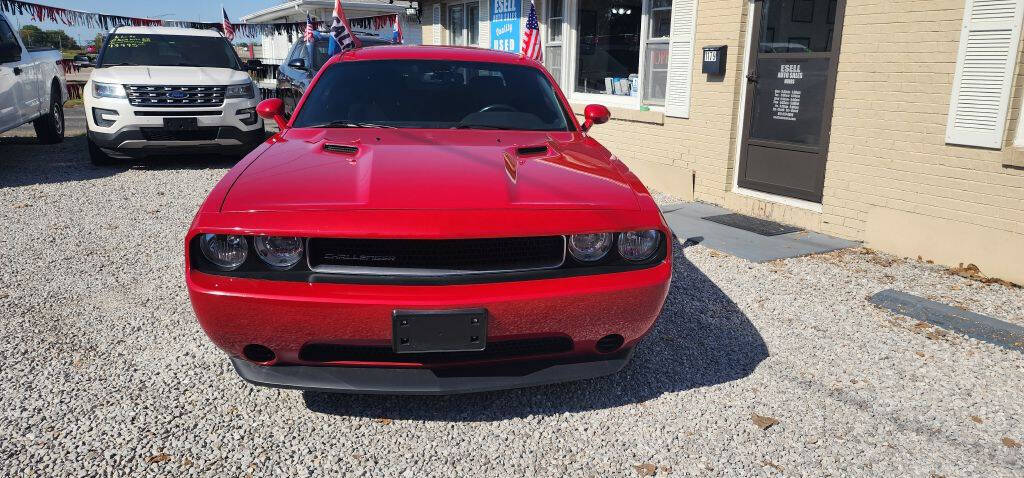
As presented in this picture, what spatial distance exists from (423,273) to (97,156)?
832 cm

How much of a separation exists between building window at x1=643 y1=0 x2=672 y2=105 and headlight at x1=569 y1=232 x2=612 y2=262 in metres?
5.66

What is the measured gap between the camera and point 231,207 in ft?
7.89

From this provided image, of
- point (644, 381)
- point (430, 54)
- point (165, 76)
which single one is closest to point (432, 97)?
point (430, 54)

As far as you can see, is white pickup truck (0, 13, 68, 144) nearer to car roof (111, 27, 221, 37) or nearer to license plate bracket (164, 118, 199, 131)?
car roof (111, 27, 221, 37)

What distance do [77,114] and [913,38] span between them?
1787cm

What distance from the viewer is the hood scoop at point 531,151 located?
3107mm

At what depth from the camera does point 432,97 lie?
12.5ft

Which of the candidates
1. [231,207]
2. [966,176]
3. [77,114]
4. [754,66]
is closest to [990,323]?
[966,176]

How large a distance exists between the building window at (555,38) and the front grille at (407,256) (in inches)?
305

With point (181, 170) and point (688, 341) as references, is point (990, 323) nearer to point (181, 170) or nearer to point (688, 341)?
point (688, 341)

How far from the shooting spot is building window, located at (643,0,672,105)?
782 cm

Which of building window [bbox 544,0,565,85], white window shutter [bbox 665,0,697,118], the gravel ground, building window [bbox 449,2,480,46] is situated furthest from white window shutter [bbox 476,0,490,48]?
the gravel ground

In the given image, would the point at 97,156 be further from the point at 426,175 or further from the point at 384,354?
the point at 384,354

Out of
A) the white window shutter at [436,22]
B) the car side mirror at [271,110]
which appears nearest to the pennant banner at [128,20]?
the white window shutter at [436,22]
